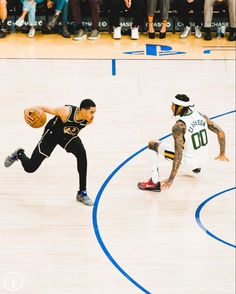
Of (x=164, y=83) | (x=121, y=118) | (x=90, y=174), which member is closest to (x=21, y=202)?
(x=90, y=174)

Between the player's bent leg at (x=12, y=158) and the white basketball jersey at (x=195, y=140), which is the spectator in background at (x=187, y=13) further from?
the player's bent leg at (x=12, y=158)

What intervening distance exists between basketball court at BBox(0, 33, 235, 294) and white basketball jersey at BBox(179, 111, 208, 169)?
0.54 meters

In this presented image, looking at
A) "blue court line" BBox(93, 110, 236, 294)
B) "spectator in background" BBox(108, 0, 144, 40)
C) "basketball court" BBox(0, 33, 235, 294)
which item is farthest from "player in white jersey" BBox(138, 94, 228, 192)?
"spectator in background" BBox(108, 0, 144, 40)

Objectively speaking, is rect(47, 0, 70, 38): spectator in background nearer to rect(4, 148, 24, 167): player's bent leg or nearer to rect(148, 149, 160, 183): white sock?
rect(4, 148, 24, 167): player's bent leg

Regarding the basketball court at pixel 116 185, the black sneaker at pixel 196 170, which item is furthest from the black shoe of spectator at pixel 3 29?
the black sneaker at pixel 196 170

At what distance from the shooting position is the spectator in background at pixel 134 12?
41.9ft

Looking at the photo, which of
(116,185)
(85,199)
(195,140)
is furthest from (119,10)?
(85,199)

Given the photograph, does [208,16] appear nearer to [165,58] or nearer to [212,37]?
[212,37]

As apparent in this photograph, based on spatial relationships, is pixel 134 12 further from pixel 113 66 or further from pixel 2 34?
pixel 2 34

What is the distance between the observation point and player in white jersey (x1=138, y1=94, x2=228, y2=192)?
26.1 ft

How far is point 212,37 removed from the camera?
516 inches

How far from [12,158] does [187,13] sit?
590 cm

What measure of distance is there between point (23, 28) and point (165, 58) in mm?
3056

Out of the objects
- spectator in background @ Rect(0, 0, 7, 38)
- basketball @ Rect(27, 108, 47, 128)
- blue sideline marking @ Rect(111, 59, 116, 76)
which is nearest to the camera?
basketball @ Rect(27, 108, 47, 128)
